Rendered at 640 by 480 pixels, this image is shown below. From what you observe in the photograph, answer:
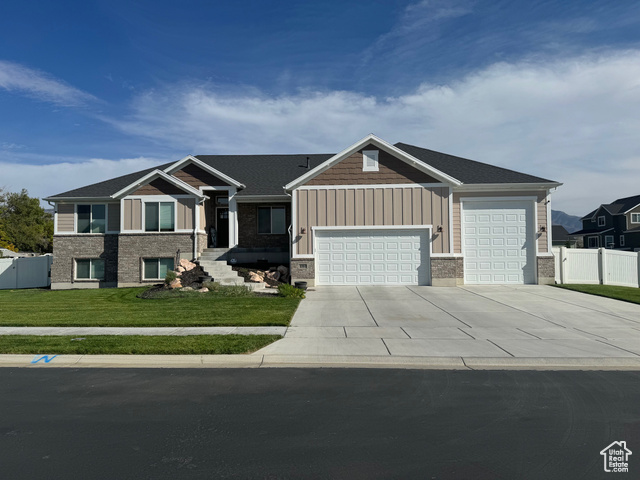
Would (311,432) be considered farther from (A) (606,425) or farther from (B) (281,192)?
(B) (281,192)

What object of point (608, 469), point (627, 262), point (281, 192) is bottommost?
point (608, 469)

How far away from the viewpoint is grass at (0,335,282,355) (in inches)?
315

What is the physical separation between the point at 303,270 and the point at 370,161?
558 cm

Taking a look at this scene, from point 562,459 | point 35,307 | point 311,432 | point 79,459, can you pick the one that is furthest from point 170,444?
point 35,307

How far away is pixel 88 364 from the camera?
7598mm

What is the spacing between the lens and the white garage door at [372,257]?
61.8 ft

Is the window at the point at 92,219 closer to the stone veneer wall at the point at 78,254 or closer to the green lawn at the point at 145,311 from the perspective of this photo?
the stone veneer wall at the point at 78,254

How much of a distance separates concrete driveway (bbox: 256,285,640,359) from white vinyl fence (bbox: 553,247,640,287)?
3.43 m

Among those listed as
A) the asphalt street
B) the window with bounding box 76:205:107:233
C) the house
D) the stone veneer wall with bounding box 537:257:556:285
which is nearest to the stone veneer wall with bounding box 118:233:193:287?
the house

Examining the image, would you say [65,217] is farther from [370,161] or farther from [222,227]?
[370,161]

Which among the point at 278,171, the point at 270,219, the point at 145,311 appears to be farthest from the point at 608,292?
the point at 278,171

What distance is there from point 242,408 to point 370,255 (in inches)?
547

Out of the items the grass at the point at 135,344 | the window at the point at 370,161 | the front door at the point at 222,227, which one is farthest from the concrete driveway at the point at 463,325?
the front door at the point at 222,227

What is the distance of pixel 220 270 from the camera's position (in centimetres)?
1858
